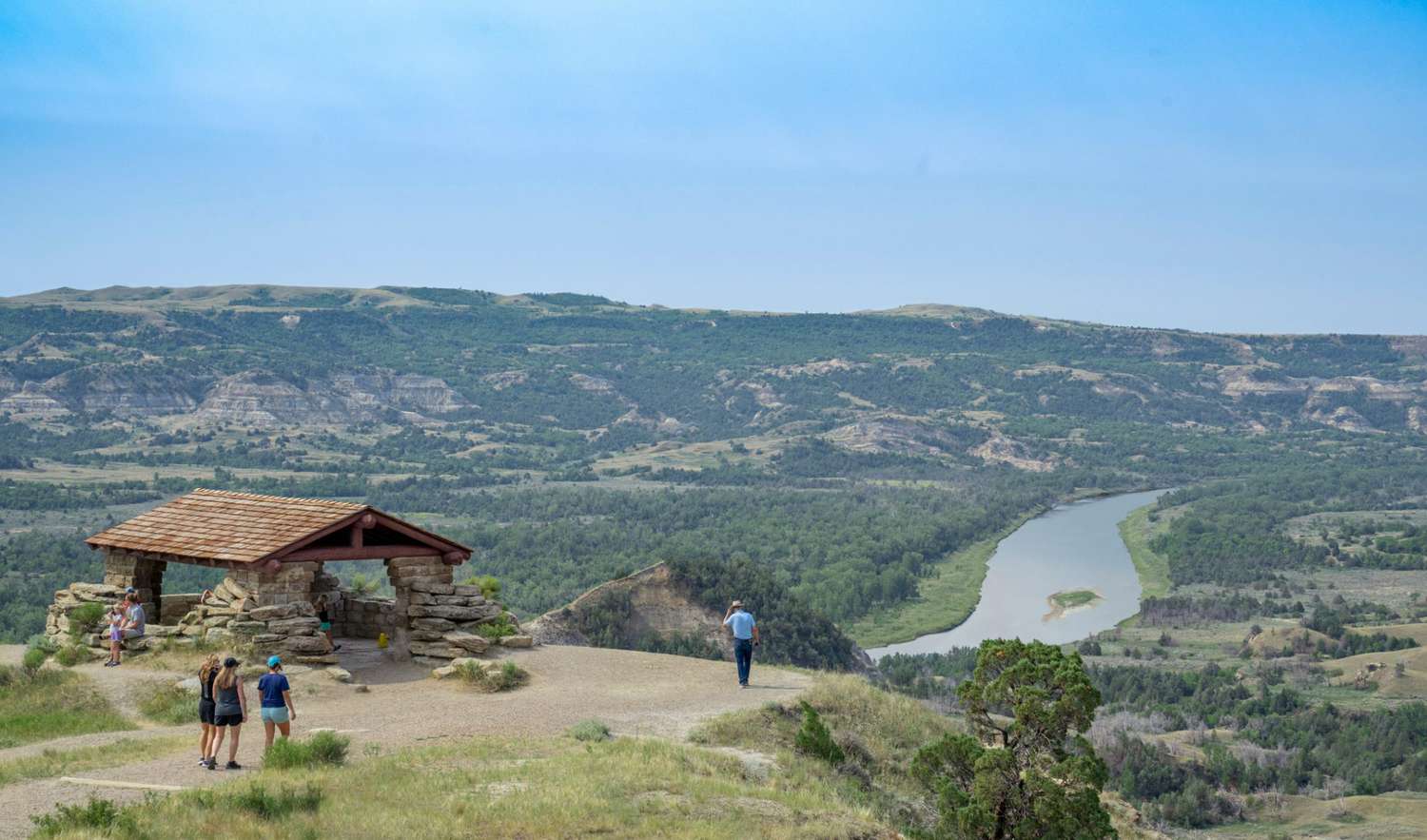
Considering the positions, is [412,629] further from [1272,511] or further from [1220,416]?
[1220,416]

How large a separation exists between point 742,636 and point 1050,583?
58.6 meters

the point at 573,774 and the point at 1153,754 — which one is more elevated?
the point at 573,774

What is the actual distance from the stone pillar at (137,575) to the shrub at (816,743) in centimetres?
1232

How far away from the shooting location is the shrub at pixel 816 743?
1833cm

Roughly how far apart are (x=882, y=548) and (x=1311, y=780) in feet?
144

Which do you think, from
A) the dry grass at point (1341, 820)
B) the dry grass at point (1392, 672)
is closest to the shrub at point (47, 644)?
the dry grass at point (1341, 820)

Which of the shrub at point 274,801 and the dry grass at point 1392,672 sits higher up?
the shrub at point 274,801

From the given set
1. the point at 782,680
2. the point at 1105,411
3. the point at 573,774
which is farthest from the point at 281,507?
the point at 1105,411

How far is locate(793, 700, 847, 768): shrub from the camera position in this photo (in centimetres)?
1833

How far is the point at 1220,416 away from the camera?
625 ft

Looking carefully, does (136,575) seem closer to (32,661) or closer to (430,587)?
(32,661)

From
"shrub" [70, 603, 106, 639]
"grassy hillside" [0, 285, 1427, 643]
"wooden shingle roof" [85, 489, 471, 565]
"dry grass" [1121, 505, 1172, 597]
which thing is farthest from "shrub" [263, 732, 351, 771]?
"dry grass" [1121, 505, 1172, 597]

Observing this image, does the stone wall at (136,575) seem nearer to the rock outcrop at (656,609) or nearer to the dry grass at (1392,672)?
the rock outcrop at (656,609)

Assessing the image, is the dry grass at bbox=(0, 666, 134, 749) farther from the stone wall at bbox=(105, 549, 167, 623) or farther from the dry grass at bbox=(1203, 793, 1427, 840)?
the dry grass at bbox=(1203, 793, 1427, 840)
